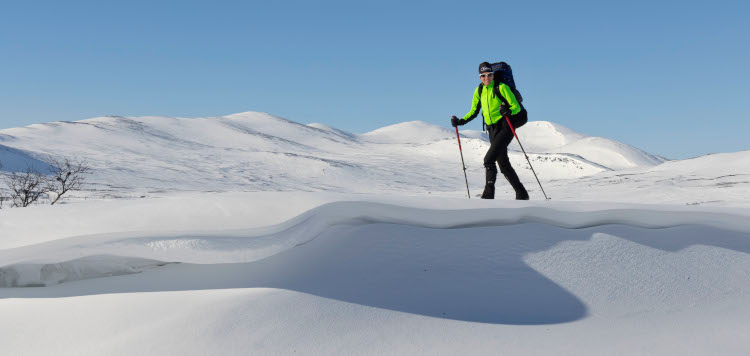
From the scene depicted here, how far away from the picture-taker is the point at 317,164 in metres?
33.4

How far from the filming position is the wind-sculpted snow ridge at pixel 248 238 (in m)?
2.62

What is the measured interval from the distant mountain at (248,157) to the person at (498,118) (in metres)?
18.6

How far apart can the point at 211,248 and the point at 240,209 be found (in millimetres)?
588

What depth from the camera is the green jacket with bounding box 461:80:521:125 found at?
5453 mm

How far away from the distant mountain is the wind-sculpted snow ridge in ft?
66.3

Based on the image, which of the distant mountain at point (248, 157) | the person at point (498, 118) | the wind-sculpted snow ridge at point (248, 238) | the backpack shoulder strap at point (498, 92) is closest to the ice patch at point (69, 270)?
the wind-sculpted snow ridge at point (248, 238)

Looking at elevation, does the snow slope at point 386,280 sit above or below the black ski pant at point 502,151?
below

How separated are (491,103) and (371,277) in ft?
10.9

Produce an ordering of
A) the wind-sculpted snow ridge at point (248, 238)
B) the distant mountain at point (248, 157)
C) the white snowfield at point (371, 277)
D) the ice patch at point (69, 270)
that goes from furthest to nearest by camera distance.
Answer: the distant mountain at point (248, 157)
the ice patch at point (69, 270)
the wind-sculpted snow ridge at point (248, 238)
the white snowfield at point (371, 277)

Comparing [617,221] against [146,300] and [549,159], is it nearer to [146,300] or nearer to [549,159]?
[146,300]

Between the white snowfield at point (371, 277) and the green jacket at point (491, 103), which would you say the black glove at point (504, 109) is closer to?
the green jacket at point (491, 103)

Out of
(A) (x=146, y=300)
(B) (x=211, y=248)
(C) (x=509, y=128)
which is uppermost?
(C) (x=509, y=128)

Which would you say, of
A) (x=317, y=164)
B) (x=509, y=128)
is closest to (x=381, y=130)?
(x=317, y=164)

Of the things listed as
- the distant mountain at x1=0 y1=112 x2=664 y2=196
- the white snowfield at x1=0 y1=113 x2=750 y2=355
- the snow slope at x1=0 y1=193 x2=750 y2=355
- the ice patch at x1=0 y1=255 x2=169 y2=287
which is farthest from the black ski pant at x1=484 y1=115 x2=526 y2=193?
the distant mountain at x1=0 y1=112 x2=664 y2=196
